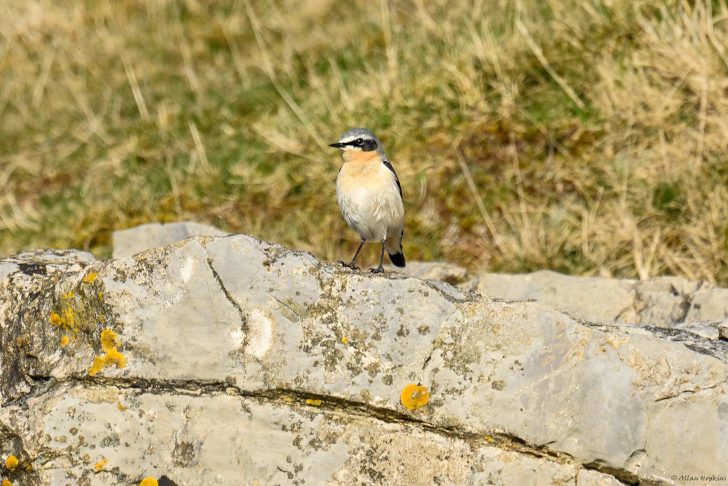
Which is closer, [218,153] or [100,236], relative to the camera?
[100,236]

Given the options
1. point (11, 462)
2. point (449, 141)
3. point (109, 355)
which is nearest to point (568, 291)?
point (449, 141)

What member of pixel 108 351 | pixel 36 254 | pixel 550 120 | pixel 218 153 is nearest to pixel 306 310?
pixel 108 351

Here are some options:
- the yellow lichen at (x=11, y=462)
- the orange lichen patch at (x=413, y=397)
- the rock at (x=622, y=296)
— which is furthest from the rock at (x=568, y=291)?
the yellow lichen at (x=11, y=462)

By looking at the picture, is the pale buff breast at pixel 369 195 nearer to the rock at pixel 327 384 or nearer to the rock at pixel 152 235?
the rock at pixel 152 235

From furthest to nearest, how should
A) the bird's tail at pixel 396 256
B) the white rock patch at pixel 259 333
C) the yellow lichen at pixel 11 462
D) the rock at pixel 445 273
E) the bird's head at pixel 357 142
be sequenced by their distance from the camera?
the bird's tail at pixel 396 256 → the bird's head at pixel 357 142 → the rock at pixel 445 273 → the white rock patch at pixel 259 333 → the yellow lichen at pixel 11 462

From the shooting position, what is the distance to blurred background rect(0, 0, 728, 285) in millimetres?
8000

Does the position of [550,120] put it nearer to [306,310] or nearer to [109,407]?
[306,310]

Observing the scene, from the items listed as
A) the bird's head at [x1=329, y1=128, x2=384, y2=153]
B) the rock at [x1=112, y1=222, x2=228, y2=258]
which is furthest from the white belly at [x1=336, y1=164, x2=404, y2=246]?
the rock at [x1=112, y1=222, x2=228, y2=258]

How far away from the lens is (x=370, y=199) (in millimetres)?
6719

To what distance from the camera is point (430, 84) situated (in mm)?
9555

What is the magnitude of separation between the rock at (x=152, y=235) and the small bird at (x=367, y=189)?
1061mm

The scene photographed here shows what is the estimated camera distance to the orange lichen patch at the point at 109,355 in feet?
14.6

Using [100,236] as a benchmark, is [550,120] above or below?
above

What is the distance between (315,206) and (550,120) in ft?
7.59
